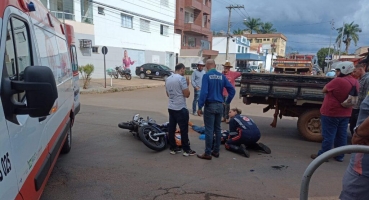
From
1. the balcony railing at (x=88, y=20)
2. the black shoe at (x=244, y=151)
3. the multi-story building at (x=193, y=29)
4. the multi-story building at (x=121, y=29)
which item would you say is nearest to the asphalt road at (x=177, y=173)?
the black shoe at (x=244, y=151)

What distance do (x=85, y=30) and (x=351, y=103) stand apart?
1948cm

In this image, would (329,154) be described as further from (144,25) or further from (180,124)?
(144,25)

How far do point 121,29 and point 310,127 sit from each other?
20.5 meters

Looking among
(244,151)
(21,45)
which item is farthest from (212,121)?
(21,45)

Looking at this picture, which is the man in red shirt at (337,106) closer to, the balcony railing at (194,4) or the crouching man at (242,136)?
the crouching man at (242,136)

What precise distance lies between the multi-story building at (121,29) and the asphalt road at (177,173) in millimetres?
15893

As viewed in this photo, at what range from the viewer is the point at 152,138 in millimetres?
5078

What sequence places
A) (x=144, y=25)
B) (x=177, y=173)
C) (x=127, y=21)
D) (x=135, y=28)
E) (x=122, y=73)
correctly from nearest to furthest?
(x=177, y=173), (x=122, y=73), (x=127, y=21), (x=135, y=28), (x=144, y=25)

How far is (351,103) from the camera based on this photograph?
4293 mm

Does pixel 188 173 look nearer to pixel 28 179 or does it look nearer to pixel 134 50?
pixel 28 179

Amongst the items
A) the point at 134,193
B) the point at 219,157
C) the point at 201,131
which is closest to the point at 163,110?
the point at 201,131

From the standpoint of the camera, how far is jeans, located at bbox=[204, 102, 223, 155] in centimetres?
450

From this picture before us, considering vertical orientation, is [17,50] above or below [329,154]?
above

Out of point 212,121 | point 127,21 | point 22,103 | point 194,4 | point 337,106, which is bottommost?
point 212,121
